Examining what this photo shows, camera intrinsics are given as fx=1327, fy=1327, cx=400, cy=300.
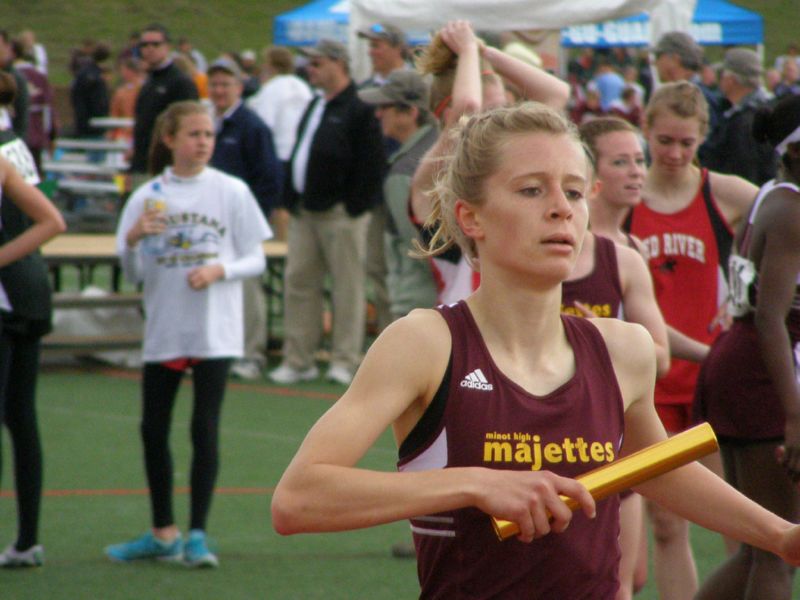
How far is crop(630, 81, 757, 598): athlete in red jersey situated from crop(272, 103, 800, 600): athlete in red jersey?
2.52 metres

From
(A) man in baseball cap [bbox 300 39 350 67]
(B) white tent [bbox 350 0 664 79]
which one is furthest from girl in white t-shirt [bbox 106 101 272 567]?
(B) white tent [bbox 350 0 664 79]

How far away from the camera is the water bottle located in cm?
620

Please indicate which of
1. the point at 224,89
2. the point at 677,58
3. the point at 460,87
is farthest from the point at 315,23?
the point at 460,87

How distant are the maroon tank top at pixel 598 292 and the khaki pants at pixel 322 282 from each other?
251 inches

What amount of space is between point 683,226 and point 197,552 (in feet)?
8.64

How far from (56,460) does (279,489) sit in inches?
249

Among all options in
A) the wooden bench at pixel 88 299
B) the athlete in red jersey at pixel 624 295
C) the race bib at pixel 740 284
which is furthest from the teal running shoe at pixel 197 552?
the wooden bench at pixel 88 299

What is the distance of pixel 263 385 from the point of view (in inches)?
436

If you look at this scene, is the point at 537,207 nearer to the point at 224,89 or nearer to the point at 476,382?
the point at 476,382

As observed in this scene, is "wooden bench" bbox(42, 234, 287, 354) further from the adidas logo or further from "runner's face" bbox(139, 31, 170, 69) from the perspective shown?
the adidas logo

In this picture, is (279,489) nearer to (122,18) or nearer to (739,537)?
(739,537)

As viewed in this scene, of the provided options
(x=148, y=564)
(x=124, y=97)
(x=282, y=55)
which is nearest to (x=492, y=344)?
(x=148, y=564)

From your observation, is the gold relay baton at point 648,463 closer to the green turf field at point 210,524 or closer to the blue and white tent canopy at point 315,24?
the green turf field at point 210,524

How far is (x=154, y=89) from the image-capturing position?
11.8 meters
